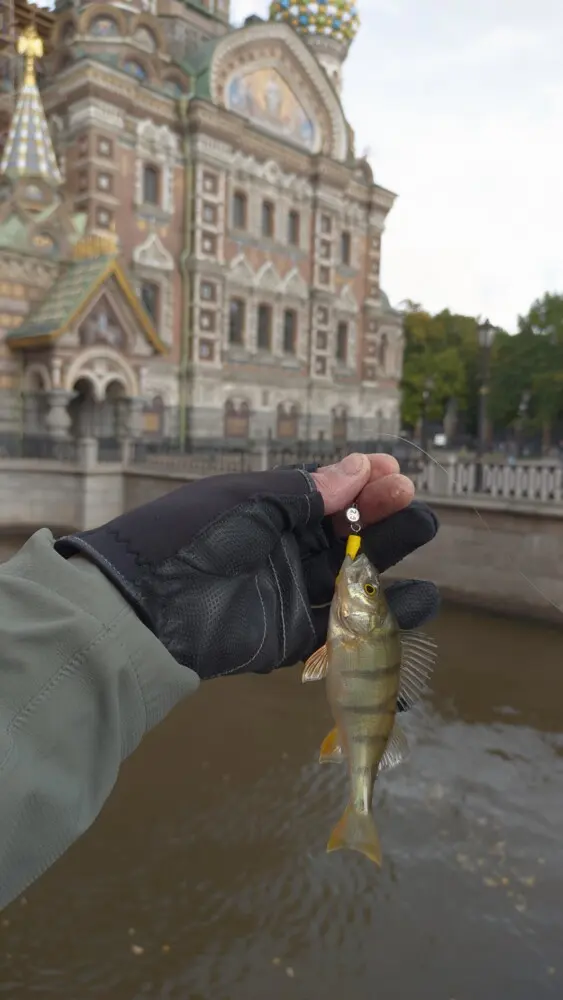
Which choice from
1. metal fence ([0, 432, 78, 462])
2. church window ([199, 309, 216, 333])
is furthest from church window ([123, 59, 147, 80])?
metal fence ([0, 432, 78, 462])

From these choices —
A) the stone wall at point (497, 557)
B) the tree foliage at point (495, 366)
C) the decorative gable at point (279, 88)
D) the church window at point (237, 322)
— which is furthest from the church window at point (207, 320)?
the tree foliage at point (495, 366)

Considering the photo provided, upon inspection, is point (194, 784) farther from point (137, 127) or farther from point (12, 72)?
point (12, 72)

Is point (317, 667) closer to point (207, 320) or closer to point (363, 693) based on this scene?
point (363, 693)

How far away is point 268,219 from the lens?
29.7 meters

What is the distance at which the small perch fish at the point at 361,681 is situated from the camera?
7.00ft

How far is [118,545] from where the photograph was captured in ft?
6.58

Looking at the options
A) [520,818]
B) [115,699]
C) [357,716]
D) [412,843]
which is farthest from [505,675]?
[115,699]

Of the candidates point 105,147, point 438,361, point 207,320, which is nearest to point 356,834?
point 105,147

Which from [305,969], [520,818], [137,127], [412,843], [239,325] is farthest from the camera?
[239,325]

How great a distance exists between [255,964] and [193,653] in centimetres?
390

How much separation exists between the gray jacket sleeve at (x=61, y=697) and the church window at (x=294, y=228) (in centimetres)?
3081

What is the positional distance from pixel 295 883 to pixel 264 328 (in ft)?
87.5

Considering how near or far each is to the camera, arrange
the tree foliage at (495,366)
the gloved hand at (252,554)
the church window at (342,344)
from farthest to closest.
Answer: the tree foliage at (495,366)
the church window at (342,344)
the gloved hand at (252,554)

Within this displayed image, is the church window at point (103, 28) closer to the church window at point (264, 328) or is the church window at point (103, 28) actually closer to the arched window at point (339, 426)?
the church window at point (264, 328)
